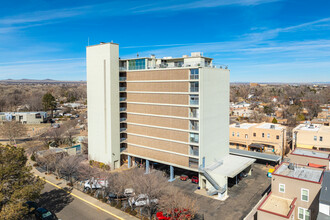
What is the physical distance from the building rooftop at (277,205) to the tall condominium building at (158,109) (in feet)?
27.4

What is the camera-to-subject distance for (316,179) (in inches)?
1024

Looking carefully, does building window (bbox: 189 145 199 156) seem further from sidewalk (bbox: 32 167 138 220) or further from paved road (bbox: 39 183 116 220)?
paved road (bbox: 39 183 116 220)

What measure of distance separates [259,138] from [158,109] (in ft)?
81.9

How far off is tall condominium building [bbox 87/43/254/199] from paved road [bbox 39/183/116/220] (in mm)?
11095

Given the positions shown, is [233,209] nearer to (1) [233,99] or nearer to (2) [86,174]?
(2) [86,174]

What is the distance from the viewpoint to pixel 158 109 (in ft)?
129

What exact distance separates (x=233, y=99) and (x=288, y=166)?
13663 centimetres

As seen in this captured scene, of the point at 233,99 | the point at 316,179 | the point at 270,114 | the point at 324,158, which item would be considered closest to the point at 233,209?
the point at 316,179

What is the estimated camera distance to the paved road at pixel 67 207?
2831cm

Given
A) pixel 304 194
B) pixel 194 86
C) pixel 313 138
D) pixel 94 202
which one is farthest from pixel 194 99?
pixel 313 138

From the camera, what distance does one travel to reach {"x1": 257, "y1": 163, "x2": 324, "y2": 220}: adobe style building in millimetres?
23841

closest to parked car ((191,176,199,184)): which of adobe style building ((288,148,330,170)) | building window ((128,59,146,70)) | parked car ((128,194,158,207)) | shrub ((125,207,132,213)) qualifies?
parked car ((128,194,158,207))

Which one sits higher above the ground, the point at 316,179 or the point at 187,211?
the point at 316,179

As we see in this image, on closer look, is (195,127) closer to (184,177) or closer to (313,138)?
(184,177)
